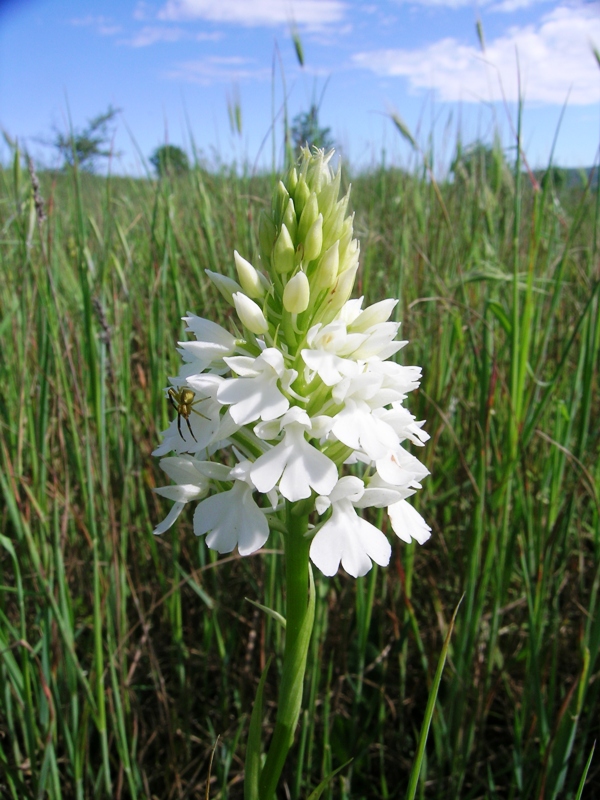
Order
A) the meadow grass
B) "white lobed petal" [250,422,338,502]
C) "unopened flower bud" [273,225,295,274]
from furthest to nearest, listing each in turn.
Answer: the meadow grass → "unopened flower bud" [273,225,295,274] → "white lobed petal" [250,422,338,502]

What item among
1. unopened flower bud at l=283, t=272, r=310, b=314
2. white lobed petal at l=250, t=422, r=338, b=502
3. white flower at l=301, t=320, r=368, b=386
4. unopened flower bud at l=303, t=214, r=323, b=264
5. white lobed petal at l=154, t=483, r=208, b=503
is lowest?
white lobed petal at l=154, t=483, r=208, b=503

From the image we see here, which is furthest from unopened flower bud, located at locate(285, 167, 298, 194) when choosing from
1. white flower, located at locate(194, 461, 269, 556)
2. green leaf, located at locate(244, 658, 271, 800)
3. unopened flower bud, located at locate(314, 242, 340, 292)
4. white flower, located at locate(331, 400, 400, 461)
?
green leaf, located at locate(244, 658, 271, 800)

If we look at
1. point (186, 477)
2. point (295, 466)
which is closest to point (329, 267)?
point (295, 466)

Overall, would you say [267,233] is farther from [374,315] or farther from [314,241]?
[374,315]

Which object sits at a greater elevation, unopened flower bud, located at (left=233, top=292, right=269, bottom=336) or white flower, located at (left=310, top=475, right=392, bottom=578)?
unopened flower bud, located at (left=233, top=292, right=269, bottom=336)

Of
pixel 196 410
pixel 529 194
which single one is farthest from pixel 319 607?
pixel 529 194

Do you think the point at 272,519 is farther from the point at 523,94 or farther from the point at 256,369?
the point at 523,94

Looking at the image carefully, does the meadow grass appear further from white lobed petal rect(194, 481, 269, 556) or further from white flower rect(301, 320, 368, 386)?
white flower rect(301, 320, 368, 386)
